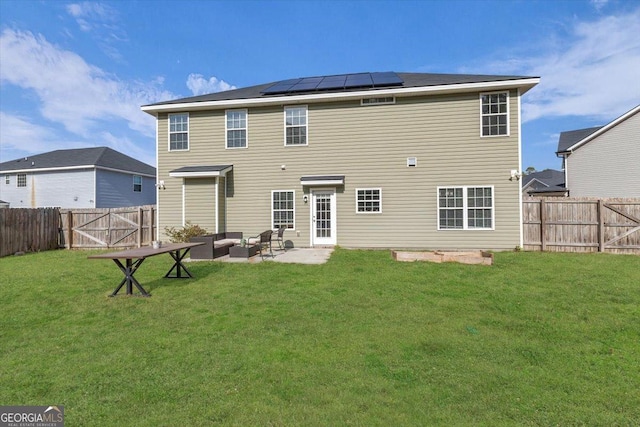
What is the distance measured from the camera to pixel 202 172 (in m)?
11.3

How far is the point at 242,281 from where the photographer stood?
6.59 meters

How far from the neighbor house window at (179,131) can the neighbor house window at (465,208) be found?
10908mm

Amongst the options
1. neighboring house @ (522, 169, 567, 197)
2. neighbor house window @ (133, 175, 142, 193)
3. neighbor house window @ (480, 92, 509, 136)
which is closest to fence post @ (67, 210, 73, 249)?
neighbor house window @ (133, 175, 142, 193)

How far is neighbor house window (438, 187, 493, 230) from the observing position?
423 inches

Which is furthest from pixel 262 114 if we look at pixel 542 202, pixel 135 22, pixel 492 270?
pixel 542 202

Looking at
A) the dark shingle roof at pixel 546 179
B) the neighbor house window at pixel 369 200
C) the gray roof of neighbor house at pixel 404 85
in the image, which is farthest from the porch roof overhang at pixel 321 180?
the dark shingle roof at pixel 546 179

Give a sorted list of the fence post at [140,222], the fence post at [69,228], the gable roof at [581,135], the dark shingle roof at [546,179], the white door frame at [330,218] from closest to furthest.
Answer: the white door frame at [330,218] < the fence post at [140,222] < the fence post at [69,228] < the gable roof at [581,135] < the dark shingle roof at [546,179]

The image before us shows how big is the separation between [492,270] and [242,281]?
634 centimetres

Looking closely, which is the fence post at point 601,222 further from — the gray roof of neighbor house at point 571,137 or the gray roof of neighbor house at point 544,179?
the gray roof of neighbor house at point 544,179

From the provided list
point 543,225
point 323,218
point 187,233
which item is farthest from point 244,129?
point 543,225

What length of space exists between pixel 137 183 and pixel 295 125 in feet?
59.5

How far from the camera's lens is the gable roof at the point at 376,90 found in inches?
408

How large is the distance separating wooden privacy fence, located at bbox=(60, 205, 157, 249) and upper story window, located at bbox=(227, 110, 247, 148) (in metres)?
4.79

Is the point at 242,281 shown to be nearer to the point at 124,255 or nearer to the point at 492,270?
the point at 124,255
